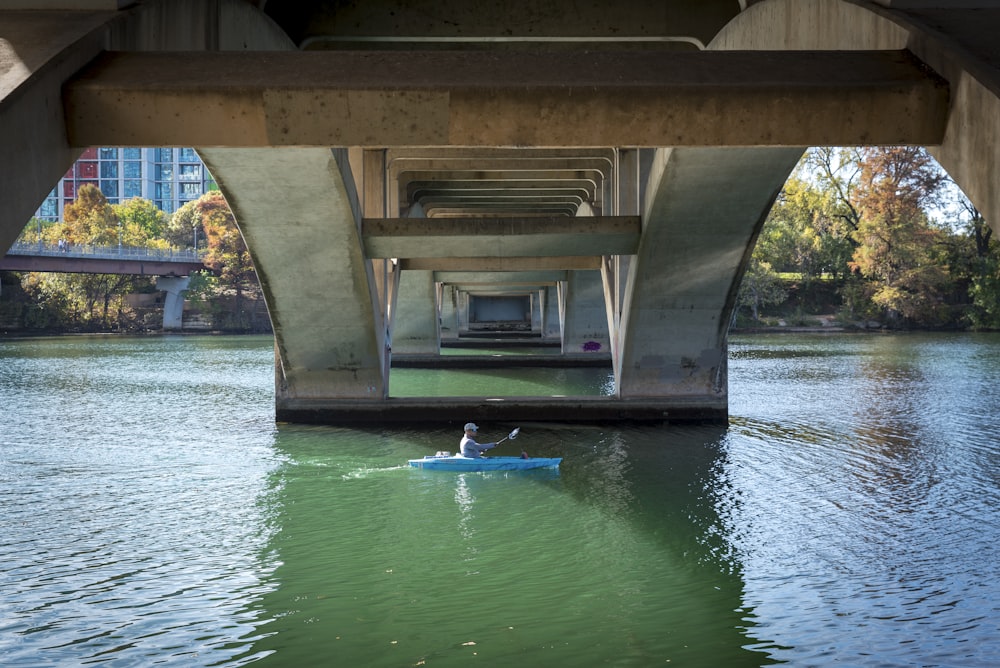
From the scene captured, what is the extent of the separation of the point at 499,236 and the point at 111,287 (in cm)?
6022

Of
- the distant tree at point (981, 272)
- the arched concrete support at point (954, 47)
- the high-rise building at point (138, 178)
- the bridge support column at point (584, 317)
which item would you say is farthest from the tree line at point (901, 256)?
the high-rise building at point (138, 178)

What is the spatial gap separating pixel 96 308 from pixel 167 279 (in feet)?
17.4

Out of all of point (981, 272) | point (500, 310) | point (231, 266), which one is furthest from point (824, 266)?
point (231, 266)

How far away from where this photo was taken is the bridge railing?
209ft

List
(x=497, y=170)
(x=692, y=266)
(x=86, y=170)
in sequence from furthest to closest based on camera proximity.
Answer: (x=86, y=170) < (x=497, y=170) < (x=692, y=266)

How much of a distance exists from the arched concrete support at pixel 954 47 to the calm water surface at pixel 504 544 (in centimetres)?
369

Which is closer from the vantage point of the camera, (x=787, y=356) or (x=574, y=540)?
(x=574, y=540)

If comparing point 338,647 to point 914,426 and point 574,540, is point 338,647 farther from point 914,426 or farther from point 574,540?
point 914,426

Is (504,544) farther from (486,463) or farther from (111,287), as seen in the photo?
(111,287)

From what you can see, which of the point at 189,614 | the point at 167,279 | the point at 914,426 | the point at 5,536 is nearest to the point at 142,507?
the point at 5,536

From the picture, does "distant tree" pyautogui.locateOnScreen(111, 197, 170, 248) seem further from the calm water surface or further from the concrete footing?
the concrete footing

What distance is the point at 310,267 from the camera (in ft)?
61.8

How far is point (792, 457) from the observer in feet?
55.0

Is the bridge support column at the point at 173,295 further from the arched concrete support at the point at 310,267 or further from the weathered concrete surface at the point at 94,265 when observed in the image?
the arched concrete support at the point at 310,267
